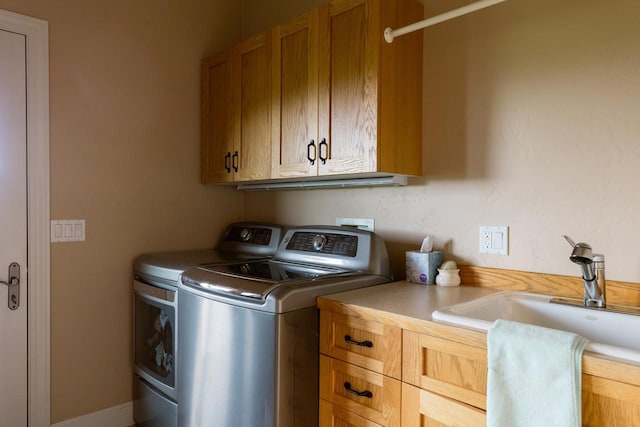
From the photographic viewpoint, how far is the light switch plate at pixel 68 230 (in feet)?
6.89

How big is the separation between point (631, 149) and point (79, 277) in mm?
2366

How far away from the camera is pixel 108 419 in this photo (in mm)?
2268

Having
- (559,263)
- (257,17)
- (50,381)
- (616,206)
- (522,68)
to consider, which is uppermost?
(257,17)

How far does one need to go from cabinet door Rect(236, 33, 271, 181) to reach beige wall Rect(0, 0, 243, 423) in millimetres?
431

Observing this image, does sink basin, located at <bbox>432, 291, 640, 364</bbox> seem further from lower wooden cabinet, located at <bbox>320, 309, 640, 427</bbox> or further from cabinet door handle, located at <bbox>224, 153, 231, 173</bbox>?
cabinet door handle, located at <bbox>224, 153, 231, 173</bbox>

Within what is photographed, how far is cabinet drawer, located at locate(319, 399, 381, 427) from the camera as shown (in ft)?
4.59

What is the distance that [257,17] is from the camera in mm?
2699

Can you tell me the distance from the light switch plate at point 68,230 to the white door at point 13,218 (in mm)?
120

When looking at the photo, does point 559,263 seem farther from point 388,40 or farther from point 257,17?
point 257,17

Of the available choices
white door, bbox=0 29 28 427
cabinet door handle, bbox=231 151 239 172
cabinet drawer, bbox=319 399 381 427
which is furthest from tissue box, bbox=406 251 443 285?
white door, bbox=0 29 28 427

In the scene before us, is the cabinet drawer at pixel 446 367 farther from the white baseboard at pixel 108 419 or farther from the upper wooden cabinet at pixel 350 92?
the white baseboard at pixel 108 419

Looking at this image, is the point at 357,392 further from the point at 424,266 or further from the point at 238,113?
the point at 238,113

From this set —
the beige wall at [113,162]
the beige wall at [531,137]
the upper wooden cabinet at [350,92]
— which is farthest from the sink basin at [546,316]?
the beige wall at [113,162]

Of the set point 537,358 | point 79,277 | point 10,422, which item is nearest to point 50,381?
point 10,422
